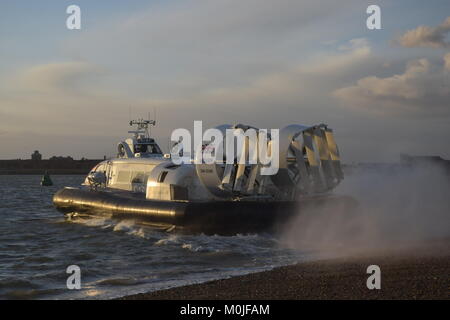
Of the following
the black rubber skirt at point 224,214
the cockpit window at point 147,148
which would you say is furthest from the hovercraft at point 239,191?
the cockpit window at point 147,148

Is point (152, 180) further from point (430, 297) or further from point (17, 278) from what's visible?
point (430, 297)

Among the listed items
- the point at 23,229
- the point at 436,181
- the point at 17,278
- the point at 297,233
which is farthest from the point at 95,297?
the point at 436,181

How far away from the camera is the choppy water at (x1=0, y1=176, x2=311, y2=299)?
9.21 meters

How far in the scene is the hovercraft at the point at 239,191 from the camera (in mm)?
14836

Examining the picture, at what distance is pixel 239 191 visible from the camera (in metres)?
15.8

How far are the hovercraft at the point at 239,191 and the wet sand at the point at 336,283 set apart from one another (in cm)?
487

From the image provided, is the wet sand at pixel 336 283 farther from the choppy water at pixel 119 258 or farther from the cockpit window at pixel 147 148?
the cockpit window at pixel 147 148

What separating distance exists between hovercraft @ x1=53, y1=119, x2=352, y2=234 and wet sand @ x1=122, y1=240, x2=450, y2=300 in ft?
16.0

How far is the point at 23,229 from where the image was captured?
18.7m

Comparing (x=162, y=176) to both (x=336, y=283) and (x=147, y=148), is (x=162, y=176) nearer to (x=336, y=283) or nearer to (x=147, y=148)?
(x=147, y=148)

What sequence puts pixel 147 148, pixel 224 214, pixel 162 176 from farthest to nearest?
1. pixel 147 148
2. pixel 162 176
3. pixel 224 214

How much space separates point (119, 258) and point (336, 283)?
5984mm

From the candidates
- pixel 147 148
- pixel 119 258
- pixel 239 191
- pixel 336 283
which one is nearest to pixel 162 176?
pixel 239 191

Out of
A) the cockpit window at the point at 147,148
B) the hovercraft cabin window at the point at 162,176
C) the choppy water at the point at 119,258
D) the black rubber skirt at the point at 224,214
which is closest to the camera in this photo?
the choppy water at the point at 119,258
